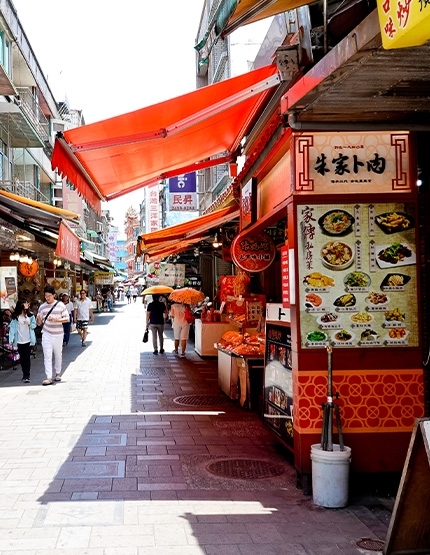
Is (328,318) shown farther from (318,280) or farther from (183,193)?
(183,193)

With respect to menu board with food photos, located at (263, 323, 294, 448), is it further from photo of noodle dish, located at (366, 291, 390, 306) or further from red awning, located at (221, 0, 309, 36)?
red awning, located at (221, 0, 309, 36)

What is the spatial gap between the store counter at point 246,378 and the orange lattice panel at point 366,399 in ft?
11.8

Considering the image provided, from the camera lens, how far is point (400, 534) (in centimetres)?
438

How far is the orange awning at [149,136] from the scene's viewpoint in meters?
6.66

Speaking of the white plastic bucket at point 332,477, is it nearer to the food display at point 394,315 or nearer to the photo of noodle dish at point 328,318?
the photo of noodle dish at point 328,318

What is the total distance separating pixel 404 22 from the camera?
2.73m

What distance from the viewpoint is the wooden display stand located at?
4.27m

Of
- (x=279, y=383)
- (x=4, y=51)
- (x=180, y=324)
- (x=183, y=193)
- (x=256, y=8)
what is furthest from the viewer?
(x=183, y=193)

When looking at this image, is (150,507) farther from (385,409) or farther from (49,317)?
(49,317)

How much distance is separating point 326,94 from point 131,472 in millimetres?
4482

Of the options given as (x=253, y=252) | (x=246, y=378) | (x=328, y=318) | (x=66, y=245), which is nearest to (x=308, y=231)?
(x=328, y=318)

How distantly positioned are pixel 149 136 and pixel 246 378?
4.54 meters

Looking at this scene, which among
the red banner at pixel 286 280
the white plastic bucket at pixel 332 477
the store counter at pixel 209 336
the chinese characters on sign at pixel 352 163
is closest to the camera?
the white plastic bucket at pixel 332 477

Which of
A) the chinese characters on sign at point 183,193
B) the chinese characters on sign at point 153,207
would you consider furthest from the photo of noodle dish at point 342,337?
the chinese characters on sign at point 153,207
